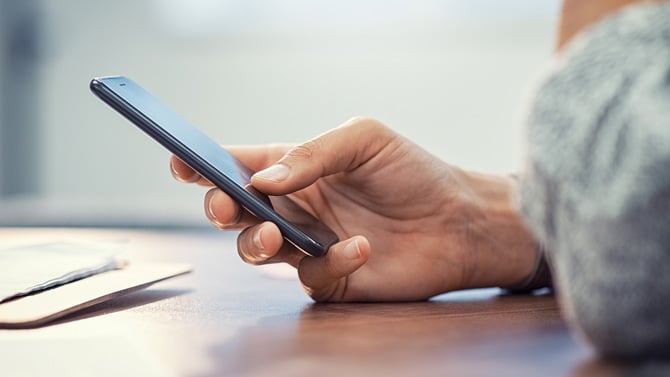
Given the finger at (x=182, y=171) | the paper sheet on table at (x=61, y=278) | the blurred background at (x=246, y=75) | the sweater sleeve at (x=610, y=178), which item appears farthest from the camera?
the blurred background at (x=246, y=75)

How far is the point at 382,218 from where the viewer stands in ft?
3.09

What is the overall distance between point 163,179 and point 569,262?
3.04m

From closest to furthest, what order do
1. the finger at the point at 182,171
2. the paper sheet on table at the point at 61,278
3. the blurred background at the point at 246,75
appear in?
the paper sheet on table at the point at 61,278, the finger at the point at 182,171, the blurred background at the point at 246,75

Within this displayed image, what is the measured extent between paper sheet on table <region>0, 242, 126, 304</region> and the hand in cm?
14

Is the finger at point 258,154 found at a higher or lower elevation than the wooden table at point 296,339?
higher

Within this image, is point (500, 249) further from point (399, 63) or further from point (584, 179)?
point (399, 63)

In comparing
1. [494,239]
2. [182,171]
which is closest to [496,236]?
[494,239]

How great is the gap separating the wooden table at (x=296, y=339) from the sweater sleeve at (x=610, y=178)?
42mm

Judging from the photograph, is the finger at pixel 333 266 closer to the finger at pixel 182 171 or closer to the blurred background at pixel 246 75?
the finger at pixel 182 171

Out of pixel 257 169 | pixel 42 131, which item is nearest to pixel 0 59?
pixel 42 131

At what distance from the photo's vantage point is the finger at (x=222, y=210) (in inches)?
32.0

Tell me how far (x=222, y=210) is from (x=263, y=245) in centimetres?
6

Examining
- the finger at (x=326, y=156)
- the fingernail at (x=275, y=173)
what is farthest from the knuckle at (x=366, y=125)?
the fingernail at (x=275, y=173)

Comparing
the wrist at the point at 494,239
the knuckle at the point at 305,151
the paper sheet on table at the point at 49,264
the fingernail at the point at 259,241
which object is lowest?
the wrist at the point at 494,239
